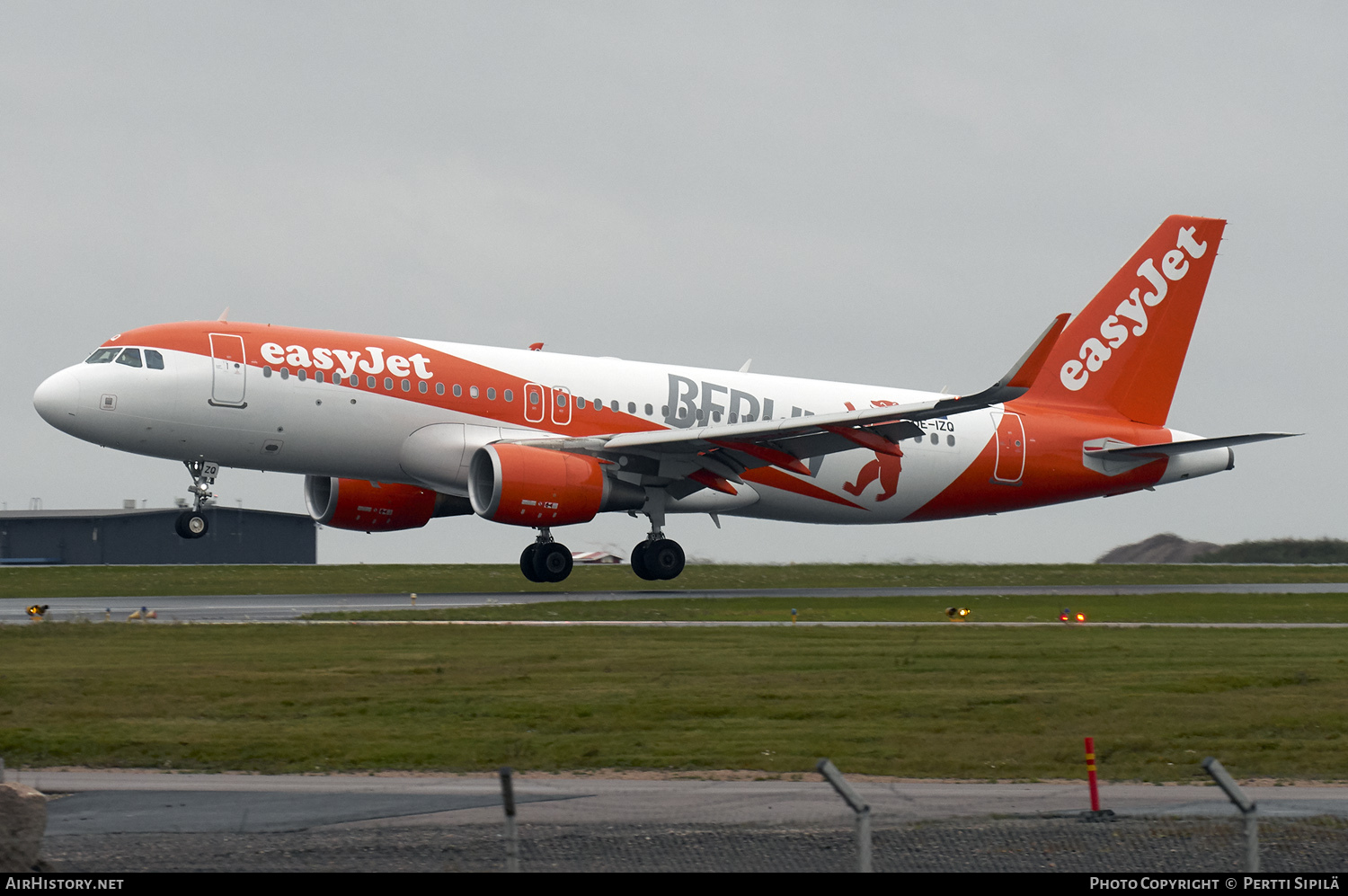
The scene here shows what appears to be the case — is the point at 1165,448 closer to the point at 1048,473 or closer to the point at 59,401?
the point at 1048,473

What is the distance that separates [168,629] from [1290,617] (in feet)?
71.3

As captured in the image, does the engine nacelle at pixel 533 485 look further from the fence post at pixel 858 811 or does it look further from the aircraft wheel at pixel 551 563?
the fence post at pixel 858 811

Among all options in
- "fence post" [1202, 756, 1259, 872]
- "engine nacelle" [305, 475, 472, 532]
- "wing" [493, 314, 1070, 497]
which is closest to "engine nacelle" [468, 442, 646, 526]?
"wing" [493, 314, 1070, 497]

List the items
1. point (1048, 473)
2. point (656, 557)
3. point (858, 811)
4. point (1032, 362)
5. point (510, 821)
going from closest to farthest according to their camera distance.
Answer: point (858, 811), point (510, 821), point (1032, 362), point (656, 557), point (1048, 473)

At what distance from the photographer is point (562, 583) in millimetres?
40906

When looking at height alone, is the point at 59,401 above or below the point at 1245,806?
above

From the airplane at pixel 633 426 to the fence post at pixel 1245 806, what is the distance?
2343 centimetres

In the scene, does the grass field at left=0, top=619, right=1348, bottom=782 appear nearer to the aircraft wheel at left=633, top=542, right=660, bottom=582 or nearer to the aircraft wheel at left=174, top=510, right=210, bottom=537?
the aircraft wheel at left=174, top=510, right=210, bottom=537

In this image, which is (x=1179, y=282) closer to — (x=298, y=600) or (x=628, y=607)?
(x=628, y=607)

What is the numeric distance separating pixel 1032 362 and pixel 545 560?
41.6 ft

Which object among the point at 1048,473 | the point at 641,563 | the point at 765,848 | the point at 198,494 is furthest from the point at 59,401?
the point at 765,848


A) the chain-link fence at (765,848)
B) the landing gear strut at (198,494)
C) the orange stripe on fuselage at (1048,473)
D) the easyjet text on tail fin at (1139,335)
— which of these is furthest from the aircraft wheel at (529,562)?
the chain-link fence at (765,848)

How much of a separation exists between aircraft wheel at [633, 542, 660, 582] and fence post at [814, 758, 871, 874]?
97.3ft
